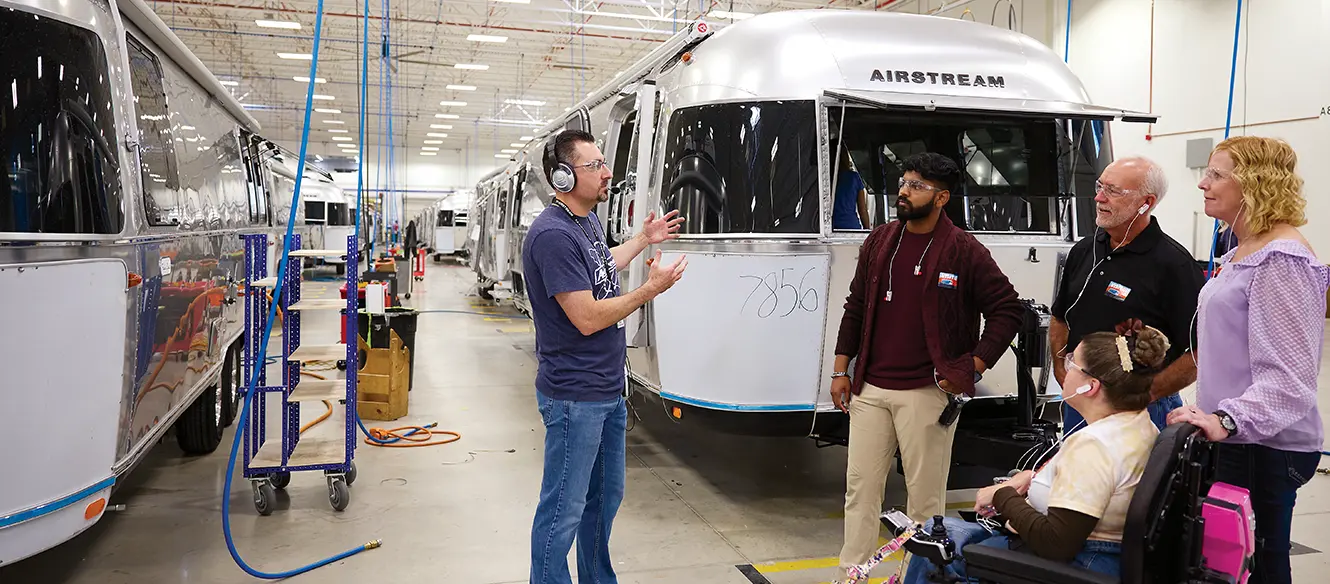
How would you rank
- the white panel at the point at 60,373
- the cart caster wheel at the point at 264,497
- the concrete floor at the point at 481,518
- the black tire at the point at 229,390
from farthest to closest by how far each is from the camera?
the black tire at the point at 229,390
the cart caster wheel at the point at 264,497
the concrete floor at the point at 481,518
the white panel at the point at 60,373

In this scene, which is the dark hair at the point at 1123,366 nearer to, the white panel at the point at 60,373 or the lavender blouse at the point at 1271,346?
the lavender blouse at the point at 1271,346

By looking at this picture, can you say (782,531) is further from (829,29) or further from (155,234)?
(155,234)

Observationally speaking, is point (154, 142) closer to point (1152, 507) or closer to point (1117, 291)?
A: point (1117, 291)

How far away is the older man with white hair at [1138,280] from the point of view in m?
3.45

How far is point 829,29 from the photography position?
5125 mm

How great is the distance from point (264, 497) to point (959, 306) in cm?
397

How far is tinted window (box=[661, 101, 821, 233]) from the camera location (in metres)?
4.94

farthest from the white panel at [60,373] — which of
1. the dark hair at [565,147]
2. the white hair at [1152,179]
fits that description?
the white hair at [1152,179]

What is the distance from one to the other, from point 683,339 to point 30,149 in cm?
309

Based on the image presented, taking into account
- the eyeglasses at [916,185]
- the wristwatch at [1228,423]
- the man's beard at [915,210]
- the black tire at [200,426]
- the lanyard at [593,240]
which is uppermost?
the eyeglasses at [916,185]

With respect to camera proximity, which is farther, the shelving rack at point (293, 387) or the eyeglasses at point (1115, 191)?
the shelving rack at point (293, 387)

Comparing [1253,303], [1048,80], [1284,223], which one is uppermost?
[1048,80]

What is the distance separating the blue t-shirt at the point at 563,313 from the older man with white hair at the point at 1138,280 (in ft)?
5.71

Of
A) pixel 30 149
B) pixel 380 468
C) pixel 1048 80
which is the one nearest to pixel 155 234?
pixel 30 149
